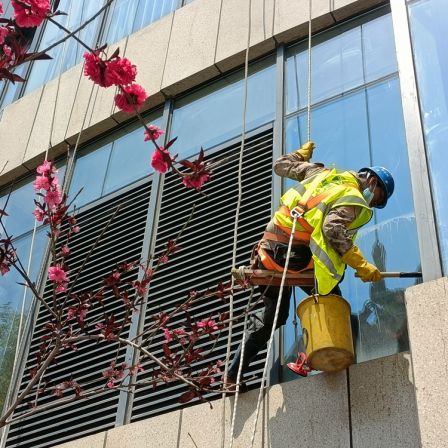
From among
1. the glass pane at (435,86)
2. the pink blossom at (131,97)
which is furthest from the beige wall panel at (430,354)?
the pink blossom at (131,97)

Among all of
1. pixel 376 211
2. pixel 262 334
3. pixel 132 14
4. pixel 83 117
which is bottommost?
pixel 262 334

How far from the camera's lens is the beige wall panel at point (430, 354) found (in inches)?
197

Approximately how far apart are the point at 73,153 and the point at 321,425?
6.24 meters

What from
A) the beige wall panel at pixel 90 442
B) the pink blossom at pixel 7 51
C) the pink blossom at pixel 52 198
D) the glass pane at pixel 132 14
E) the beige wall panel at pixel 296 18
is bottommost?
the beige wall panel at pixel 90 442

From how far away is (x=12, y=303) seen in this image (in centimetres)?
980

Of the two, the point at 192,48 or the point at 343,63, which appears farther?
the point at 192,48

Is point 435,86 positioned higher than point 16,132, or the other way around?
point 16,132

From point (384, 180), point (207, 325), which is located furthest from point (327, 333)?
point (384, 180)

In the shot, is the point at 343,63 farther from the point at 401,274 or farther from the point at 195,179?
the point at 195,179

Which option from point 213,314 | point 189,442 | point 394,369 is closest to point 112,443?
point 189,442

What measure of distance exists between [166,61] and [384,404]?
247 inches

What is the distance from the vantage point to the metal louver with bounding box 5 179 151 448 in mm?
7801

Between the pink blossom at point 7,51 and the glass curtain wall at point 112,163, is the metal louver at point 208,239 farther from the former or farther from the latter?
the pink blossom at point 7,51

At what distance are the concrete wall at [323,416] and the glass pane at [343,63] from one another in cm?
356
